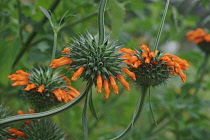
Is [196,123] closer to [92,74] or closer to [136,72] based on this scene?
[136,72]

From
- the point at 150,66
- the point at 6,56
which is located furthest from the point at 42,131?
the point at 6,56

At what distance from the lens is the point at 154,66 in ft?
3.77

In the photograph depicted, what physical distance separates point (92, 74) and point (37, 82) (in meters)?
0.26

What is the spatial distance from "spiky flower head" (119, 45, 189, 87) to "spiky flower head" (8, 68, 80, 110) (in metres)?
0.24

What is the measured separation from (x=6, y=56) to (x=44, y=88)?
1.98 ft

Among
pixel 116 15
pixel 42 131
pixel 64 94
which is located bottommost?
pixel 42 131

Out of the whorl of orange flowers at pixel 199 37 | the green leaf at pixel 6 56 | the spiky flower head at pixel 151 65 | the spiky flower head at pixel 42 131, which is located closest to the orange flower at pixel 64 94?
the spiky flower head at pixel 42 131

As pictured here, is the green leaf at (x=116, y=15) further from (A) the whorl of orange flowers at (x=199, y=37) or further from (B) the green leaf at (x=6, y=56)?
(A) the whorl of orange flowers at (x=199, y=37)

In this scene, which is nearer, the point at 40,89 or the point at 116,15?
the point at 40,89

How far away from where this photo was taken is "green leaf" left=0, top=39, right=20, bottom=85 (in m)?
1.64

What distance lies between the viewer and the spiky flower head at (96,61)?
3.33ft

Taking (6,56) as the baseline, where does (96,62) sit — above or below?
below

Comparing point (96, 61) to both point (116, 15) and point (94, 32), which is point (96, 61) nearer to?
point (116, 15)

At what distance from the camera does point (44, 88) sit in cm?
119
